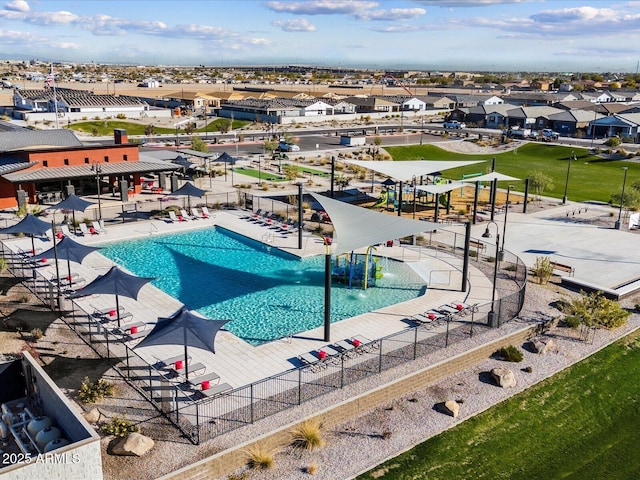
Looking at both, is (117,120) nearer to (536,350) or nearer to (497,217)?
(497,217)

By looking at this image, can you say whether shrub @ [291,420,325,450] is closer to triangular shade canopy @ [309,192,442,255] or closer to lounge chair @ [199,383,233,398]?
lounge chair @ [199,383,233,398]

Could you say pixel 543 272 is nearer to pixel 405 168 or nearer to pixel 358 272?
pixel 358 272

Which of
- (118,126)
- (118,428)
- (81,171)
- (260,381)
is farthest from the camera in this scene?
(118,126)

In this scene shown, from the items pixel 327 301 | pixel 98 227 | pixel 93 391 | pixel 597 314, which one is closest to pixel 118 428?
pixel 93 391

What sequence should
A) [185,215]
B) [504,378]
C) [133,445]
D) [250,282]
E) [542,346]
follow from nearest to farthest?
[133,445] < [504,378] < [542,346] < [250,282] < [185,215]

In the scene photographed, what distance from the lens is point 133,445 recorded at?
15281 millimetres

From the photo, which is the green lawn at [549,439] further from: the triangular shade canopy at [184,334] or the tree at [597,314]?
the triangular shade canopy at [184,334]

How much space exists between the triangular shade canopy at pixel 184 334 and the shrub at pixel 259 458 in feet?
11.8

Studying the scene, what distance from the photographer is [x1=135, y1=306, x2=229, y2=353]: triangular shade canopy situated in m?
18.1

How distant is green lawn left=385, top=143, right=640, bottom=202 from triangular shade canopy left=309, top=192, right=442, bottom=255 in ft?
99.7

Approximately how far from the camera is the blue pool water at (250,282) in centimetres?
2541

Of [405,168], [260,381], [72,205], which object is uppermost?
[405,168]

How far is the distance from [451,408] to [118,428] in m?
9.96

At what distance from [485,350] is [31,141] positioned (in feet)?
128
